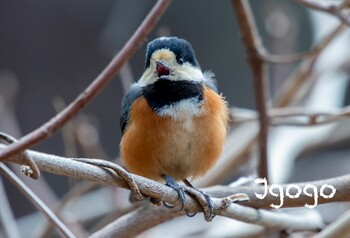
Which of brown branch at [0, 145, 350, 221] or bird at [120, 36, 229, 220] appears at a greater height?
bird at [120, 36, 229, 220]

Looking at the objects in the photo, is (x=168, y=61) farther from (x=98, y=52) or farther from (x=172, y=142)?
(x=98, y=52)

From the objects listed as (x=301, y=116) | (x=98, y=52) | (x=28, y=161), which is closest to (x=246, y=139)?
(x=301, y=116)

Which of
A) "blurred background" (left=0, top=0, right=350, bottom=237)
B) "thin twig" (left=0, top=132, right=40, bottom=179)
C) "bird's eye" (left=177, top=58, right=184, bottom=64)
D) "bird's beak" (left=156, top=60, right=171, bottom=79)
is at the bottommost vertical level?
"thin twig" (left=0, top=132, right=40, bottom=179)

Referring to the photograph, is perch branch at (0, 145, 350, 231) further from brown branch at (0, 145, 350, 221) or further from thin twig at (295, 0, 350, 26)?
thin twig at (295, 0, 350, 26)

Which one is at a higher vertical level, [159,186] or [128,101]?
[128,101]

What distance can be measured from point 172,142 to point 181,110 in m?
0.08

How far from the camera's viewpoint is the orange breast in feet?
5.13

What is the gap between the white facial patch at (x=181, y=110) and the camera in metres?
1.55

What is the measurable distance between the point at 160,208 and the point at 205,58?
2.26m

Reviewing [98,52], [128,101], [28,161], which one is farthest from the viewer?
[98,52]

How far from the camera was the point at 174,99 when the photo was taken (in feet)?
5.10

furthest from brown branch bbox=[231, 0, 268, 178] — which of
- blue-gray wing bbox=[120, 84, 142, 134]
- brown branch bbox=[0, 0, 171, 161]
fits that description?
brown branch bbox=[0, 0, 171, 161]

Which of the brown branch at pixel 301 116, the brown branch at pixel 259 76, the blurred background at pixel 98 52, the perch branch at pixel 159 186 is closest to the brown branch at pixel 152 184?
the perch branch at pixel 159 186

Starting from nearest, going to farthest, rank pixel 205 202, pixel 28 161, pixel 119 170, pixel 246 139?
1. pixel 28 161
2. pixel 119 170
3. pixel 205 202
4. pixel 246 139
